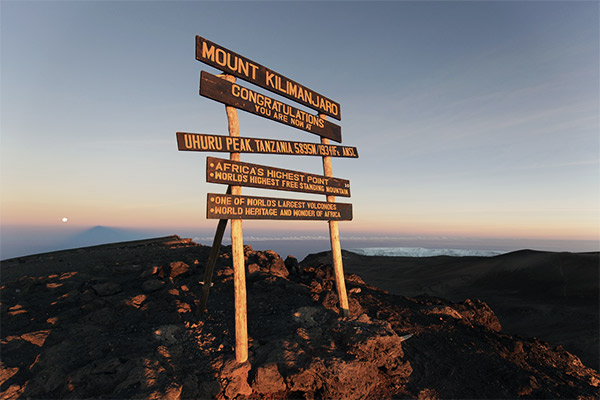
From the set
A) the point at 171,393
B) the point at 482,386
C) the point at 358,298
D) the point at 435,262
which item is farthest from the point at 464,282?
the point at 171,393

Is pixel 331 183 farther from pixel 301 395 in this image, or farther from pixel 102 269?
pixel 102 269

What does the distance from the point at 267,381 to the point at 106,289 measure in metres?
Result: 5.93

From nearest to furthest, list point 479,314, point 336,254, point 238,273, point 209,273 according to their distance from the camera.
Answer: point 238,273 → point 209,273 → point 336,254 → point 479,314

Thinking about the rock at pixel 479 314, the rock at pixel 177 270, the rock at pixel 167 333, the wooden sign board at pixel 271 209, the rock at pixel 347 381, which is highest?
the wooden sign board at pixel 271 209

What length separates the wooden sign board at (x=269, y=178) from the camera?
5980 mm

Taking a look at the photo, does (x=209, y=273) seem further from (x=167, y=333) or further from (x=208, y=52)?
(x=208, y=52)

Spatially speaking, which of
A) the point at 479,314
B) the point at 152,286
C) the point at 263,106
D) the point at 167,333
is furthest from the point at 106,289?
the point at 479,314

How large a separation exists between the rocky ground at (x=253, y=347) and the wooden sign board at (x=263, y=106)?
4.18 m

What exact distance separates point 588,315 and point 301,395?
16.9 m

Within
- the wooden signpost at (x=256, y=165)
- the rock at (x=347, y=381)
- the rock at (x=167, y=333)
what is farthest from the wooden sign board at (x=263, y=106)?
the rock at (x=347, y=381)

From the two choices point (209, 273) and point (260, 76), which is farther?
point (209, 273)

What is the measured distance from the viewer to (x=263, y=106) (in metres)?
6.98

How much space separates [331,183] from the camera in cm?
839

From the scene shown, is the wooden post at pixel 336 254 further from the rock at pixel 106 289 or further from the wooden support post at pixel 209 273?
the rock at pixel 106 289
